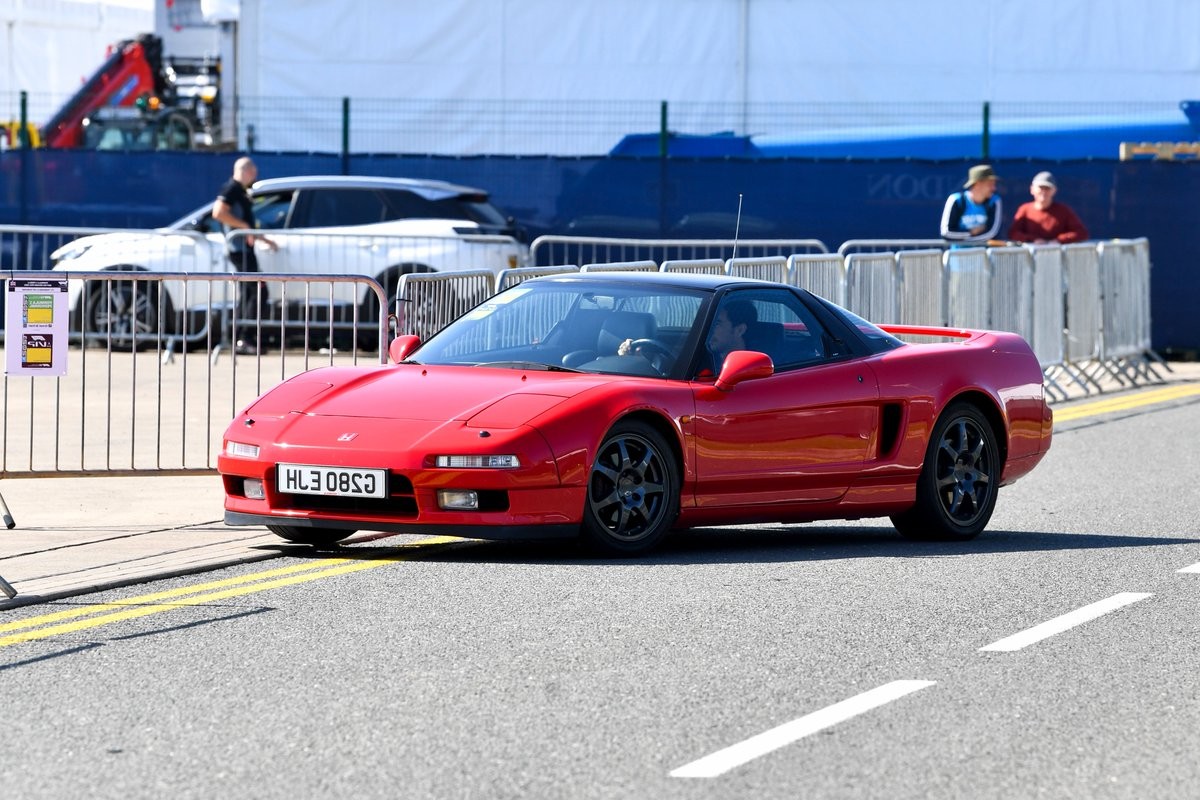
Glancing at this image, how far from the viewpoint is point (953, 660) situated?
687cm

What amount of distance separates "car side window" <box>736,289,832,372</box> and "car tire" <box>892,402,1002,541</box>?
2.30 feet

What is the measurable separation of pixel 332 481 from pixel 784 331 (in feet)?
7.27

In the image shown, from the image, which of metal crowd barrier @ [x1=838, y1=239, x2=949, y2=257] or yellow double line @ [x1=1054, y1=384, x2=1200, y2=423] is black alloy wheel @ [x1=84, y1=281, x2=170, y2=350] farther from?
yellow double line @ [x1=1054, y1=384, x2=1200, y2=423]

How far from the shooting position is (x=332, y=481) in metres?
8.66

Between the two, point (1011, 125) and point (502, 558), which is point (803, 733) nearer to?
point (502, 558)

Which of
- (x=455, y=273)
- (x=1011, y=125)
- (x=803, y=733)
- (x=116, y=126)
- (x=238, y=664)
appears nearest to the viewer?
(x=803, y=733)

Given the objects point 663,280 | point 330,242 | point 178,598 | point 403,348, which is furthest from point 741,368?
point 330,242

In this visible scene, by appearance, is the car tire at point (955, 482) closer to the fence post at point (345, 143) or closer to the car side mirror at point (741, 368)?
the car side mirror at point (741, 368)

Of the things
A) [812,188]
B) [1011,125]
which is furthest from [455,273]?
[1011,125]

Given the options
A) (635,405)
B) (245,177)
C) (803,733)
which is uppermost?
(245,177)

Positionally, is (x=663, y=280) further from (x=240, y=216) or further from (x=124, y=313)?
(x=124, y=313)

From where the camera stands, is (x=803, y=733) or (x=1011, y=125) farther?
(x=1011, y=125)

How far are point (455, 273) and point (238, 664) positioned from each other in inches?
244

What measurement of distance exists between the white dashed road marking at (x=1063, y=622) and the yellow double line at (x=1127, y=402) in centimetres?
780
